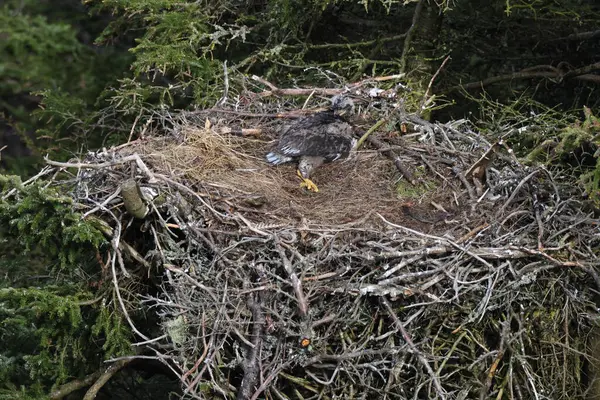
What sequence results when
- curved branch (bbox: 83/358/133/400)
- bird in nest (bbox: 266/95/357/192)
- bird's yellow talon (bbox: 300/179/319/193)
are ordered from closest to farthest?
1. curved branch (bbox: 83/358/133/400)
2. bird's yellow talon (bbox: 300/179/319/193)
3. bird in nest (bbox: 266/95/357/192)

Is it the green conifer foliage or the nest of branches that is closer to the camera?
the nest of branches

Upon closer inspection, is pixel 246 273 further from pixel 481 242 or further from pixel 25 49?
pixel 25 49

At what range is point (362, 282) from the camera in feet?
16.1

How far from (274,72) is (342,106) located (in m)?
1.14

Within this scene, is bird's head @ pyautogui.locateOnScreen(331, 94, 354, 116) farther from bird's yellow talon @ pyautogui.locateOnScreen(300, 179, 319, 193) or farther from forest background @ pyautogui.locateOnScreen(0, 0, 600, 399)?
bird's yellow talon @ pyautogui.locateOnScreen(300, 179, 319, 193)

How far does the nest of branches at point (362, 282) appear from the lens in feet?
16.0

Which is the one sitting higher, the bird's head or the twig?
the bird's head

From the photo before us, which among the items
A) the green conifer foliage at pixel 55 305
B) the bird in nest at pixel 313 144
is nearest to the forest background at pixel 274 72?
the green conifer foliage at pixel 55 305

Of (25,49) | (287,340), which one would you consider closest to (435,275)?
(287,340)

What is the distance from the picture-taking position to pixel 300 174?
6215 millimetres

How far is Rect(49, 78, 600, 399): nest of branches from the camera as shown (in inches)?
192

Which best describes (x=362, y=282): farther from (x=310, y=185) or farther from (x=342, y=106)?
(x=342, y=106)

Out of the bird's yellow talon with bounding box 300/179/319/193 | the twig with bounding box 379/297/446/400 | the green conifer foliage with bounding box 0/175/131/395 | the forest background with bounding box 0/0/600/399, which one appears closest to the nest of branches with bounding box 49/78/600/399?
the twig with bounding box 379/297/446/400

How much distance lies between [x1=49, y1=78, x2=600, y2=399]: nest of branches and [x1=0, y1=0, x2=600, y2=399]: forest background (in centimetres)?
48
